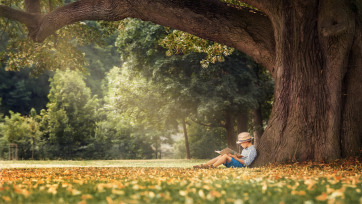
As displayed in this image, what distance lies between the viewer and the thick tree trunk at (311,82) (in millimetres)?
6418

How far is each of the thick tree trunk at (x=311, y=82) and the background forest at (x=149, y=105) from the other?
15.7 ft

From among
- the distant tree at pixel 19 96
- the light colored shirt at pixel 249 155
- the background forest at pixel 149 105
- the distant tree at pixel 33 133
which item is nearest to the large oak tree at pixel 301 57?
the light colored shirt at pixel 249 155

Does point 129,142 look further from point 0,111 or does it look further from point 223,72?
point 0,111

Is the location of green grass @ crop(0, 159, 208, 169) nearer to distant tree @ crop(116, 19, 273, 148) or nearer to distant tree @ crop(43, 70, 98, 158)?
distant tree @ crop(116, 19, 273, 148)

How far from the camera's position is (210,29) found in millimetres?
7555

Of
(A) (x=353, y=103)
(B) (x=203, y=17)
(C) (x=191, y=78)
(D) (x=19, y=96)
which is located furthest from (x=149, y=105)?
(D) (x=19, y=96)

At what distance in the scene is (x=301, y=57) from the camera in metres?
6.69

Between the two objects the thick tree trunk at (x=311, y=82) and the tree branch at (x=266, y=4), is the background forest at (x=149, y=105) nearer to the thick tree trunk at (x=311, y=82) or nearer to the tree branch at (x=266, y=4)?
the tree branch at (x=266, y=4)

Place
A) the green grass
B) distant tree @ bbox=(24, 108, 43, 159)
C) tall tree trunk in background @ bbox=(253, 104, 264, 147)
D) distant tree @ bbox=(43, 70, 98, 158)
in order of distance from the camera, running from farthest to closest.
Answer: distant tree @ bbox=(43, 70, 98, 158) < distant tree @ bbox=(24, 108, 43, 159) < tall tree trunk in background @ bbox=(253, 104, 264, 147) < the green grass

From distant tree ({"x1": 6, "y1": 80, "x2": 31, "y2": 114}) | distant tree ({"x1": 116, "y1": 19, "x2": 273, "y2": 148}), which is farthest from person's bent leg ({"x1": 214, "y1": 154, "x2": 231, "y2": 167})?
distant tree ({"x1": 6, "y1": 80, "x2": 31, "y2": 114})

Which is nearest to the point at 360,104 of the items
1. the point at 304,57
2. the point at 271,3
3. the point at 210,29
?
the point at 304,57

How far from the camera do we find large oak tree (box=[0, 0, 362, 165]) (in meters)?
6.46

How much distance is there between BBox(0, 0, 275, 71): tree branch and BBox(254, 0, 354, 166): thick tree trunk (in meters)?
0.77

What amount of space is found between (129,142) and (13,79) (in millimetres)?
23745
